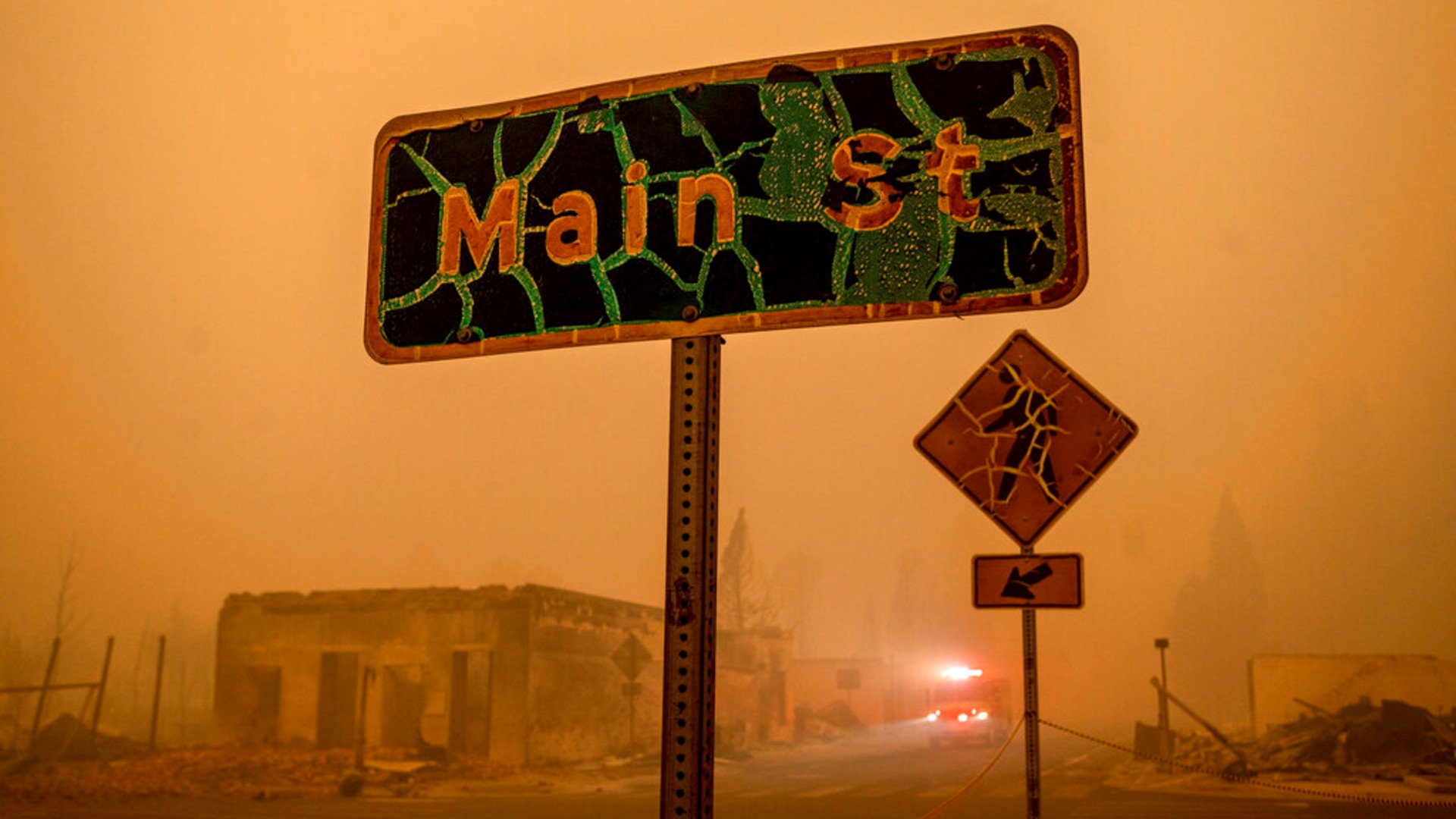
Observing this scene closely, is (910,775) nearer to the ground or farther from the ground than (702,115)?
nearer to the ground

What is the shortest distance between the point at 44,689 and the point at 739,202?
41.0 m

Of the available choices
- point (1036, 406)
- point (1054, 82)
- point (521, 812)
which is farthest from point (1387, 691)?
point (1054, 82)

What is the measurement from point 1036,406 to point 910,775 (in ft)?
80.8

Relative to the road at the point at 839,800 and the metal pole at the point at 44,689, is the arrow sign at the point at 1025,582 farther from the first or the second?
the metal pole at the point at 44,689

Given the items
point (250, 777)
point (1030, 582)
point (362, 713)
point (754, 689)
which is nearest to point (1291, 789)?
point (1030, 582)

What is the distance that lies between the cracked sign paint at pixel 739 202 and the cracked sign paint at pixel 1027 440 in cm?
312

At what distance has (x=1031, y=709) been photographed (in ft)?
19.9

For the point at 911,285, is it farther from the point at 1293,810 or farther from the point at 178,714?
the point at 178,714

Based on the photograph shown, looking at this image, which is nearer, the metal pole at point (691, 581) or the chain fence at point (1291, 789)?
the metal pole at point (691, 581)

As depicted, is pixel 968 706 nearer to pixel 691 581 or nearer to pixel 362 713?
pixel 362 713

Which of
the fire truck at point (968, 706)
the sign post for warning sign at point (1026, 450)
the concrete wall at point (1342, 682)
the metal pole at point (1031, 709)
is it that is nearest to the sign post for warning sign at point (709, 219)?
the sign post for warning sign at point (1026, 450)

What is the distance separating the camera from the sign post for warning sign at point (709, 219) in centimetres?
248

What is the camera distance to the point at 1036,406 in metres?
5.66

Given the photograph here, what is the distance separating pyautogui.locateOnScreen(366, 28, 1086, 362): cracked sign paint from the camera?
8.18ft
